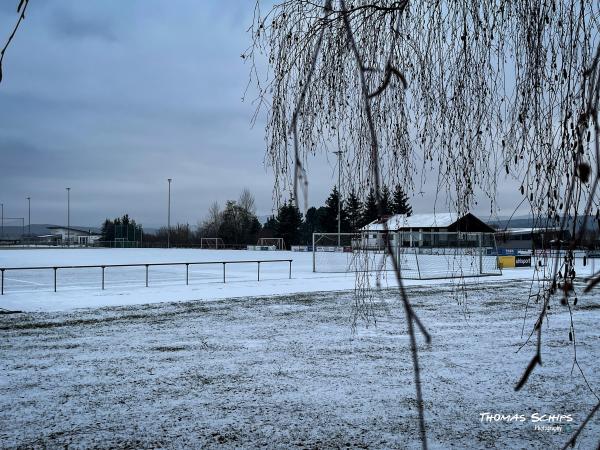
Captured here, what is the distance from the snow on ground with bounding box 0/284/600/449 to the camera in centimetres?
521

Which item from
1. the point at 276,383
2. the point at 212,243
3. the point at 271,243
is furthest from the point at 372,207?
the point at 212,243

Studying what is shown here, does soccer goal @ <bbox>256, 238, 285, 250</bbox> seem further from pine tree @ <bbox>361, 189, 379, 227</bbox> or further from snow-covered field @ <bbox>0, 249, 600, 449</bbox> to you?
pine tree @ <bbox>361, 189, 379, 227</bbox>

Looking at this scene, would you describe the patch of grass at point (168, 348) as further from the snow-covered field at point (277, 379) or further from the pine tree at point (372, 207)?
the pine tree at point (372, 207)

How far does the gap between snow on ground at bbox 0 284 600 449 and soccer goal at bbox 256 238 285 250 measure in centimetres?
5327

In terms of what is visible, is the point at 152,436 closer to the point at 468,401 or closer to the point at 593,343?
the point at 468,401

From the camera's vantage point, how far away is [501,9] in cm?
224

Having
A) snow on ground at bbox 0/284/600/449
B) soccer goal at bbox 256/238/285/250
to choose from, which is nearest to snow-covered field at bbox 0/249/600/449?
snow on ground at bbox 0/284/600/449

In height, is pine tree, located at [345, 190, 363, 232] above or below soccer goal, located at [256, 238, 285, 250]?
above

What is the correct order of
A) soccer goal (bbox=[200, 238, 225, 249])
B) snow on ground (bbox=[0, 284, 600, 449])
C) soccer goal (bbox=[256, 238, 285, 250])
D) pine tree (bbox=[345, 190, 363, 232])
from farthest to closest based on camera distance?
soccer goal (bbox=[200, 238, 225, 249]) < soccer goal (bbox=[256, 238, 285, 250]) < snow on ground (bbox=[0, 284, 600, 449]) < pine tree (bbox=[345, 190, 363, 232])


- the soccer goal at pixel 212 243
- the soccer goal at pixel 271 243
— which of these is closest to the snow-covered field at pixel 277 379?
the soccer goal at pixel 271 243

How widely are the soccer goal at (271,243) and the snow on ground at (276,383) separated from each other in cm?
5327

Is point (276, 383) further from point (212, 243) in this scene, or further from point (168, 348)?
point (212, 243)

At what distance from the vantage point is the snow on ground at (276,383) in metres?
5.21

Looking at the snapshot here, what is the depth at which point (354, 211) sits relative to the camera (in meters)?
2.63
